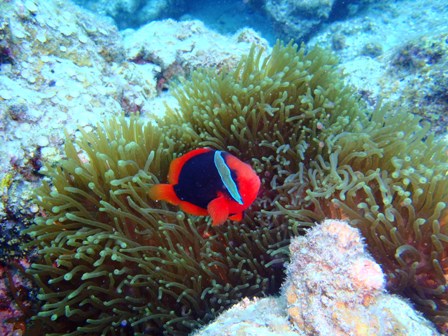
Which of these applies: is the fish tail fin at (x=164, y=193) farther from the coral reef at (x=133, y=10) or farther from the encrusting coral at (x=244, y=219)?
the coral reef at (x=133, y=10)

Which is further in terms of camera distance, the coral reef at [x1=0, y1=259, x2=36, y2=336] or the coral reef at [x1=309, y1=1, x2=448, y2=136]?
the coral reef at [x1=309, y1=1, x2=448, y2=136]

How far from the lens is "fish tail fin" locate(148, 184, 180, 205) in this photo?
2.06 metres

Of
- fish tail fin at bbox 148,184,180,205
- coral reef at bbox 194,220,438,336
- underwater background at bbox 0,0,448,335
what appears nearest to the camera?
coral reef at bbox 194,220,438,336

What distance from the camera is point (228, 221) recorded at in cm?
243

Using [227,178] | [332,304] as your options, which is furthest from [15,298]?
[332,304]

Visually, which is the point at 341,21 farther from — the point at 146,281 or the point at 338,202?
the point at 146,281

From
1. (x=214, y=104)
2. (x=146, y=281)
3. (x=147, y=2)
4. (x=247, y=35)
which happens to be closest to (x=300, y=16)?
(x=247, y=35)

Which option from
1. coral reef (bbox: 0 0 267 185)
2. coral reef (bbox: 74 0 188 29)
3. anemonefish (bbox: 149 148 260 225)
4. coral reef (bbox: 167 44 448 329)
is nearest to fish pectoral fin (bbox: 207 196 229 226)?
anemonefish (bbox: 149 148 260 225)

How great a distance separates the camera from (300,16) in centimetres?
848

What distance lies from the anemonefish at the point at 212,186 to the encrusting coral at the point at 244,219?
1.14 feet

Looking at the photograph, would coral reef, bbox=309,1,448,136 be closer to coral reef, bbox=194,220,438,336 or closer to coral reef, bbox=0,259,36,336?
coral reef, bbox=194,220,438,336

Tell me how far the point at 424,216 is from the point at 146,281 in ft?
6.42

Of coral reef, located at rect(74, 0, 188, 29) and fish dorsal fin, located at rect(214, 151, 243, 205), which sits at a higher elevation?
coral reef, located at rect(74, 0, 188, 29)

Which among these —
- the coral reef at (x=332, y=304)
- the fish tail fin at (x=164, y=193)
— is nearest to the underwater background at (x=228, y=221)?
the coral reef at (x=332, y=304)
